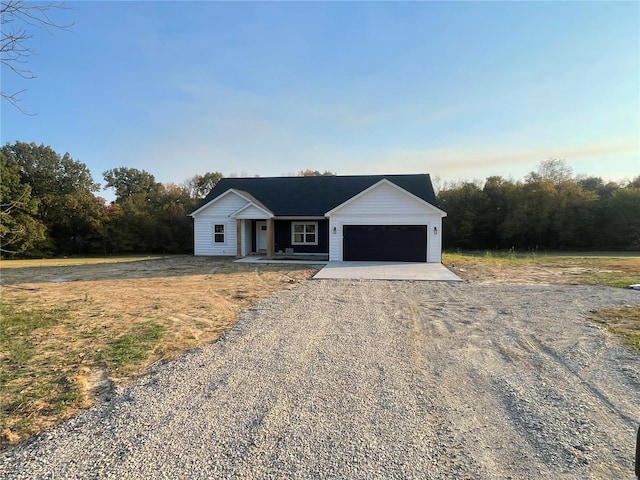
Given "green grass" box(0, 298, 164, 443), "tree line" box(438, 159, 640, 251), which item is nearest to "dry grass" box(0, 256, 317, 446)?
"green grass" box(0, 298, 164, 443)

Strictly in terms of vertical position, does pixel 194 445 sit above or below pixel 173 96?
below

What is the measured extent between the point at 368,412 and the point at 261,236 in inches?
787

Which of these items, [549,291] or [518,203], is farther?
[518,203]

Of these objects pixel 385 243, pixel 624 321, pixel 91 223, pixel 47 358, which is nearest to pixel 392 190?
pixel 385 243

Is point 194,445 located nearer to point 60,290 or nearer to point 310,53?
point 60,290

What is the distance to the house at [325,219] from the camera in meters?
18.0

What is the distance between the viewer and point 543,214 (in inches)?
1208

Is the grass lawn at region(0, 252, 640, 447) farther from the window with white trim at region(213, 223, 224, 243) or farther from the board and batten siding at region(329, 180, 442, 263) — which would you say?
the window with white trim at region(213, 223, 224, 243)

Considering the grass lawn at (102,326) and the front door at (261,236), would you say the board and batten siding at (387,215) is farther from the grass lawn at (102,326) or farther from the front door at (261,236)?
the front door at (261,236)

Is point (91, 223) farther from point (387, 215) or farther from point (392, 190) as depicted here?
point (392, 190)

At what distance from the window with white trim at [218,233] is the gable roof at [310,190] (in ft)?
5.10

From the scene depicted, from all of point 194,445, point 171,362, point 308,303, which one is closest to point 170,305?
point 308,303

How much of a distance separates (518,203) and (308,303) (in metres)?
29.6

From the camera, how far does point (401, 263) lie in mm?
17641
